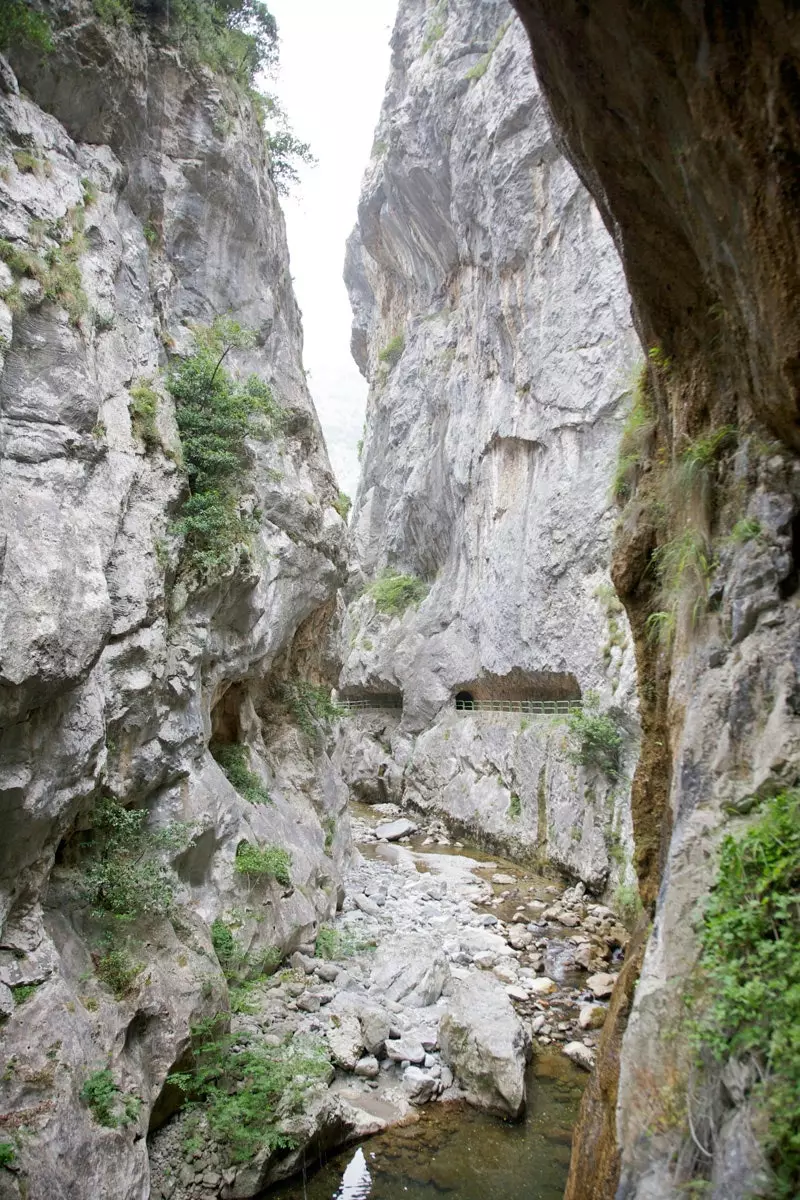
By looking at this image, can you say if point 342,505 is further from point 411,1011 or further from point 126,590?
point 411,1011

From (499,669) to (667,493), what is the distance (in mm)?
16021

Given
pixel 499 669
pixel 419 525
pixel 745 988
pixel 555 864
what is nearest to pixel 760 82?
pixel 745 988

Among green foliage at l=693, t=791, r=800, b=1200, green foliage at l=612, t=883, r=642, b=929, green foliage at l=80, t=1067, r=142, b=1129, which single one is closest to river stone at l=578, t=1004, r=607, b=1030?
green foliage at l=612, t=883, r=642, b=929

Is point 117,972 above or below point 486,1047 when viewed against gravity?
above

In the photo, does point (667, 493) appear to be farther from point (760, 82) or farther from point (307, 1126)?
point (307, 1126)

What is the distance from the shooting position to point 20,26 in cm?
833

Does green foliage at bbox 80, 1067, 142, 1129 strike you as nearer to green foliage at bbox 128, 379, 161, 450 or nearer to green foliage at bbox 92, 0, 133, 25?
green foliage at bbox 128, 379, 161, 450

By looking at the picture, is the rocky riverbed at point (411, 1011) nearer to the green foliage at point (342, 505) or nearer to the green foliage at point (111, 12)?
the green foliage at point (342, 505)

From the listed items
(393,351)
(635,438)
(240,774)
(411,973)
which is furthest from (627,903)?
(393,351)

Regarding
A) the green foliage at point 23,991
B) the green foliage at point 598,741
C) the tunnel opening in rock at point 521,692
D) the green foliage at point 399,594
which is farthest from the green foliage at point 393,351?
the green foliage at point 23,991

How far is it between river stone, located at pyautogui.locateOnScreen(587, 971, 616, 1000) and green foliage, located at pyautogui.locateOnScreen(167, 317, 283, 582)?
28.1 ft

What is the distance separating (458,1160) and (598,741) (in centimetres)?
909

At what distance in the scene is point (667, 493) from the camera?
16.9ft

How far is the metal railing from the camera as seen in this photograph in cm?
1802
